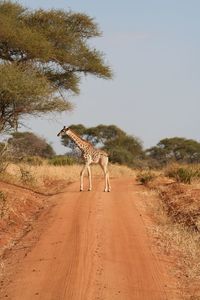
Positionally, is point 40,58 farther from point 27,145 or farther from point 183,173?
point 27,145

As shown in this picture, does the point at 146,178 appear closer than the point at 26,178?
No

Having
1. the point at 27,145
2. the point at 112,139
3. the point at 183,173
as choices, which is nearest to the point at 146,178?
the point at 183,173

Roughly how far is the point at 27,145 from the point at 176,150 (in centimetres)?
1987

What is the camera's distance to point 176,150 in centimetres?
5594

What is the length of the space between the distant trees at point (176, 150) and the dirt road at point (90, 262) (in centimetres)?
4011

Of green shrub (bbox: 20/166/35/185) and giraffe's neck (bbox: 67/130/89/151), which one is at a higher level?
giraffe's neck (bbox: 67/130/89/151)

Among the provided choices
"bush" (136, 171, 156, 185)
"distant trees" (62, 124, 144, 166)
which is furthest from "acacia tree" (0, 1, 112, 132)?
"distant trees" (62, 124, 144, 166)

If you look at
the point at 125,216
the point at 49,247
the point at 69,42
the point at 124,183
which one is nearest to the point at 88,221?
the point at 125,216

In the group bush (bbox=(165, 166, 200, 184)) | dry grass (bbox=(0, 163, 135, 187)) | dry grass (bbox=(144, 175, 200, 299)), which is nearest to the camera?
dry grass (bbox=(144, 175, 200, 299))

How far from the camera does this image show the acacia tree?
66.1 ft

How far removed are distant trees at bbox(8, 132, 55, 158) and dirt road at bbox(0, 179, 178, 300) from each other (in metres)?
8.74

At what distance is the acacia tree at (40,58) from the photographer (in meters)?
20.2

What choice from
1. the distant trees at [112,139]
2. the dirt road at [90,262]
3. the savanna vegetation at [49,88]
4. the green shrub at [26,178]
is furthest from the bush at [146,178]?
the distant trees at [112,139]

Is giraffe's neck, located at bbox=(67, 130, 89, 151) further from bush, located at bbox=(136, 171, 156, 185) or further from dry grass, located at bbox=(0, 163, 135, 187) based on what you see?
bush, located at bbox=(136, 171, 156, 185)
